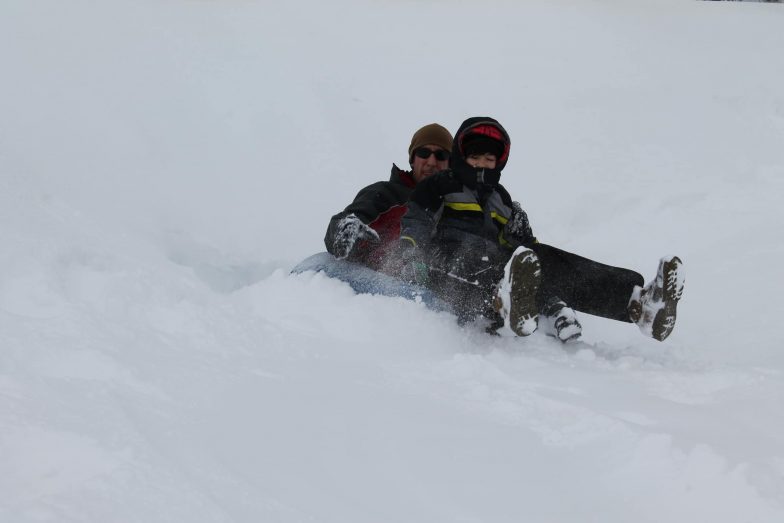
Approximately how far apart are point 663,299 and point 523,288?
0.61 m

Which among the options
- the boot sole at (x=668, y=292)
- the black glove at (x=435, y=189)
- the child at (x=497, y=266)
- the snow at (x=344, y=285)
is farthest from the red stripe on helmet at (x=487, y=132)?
the boot sole at (x=668, y=292)

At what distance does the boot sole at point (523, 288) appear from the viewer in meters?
3.00

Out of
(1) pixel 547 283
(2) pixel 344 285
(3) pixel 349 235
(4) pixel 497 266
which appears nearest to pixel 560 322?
(1) pixel 547 283

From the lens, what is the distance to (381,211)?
4.27 metres

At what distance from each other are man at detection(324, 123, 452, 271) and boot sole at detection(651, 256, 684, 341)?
1.27 m

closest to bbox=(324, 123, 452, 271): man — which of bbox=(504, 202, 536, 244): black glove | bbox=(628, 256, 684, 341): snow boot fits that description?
bbox=(504, 202, 536, 244): black glove

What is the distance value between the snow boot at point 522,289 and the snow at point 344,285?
0.15 meters

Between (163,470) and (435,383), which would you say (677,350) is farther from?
(163,470)

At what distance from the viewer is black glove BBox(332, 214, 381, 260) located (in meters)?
3.80

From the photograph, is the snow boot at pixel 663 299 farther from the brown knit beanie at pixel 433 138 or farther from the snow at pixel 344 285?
the brown knit beanie at pixel 433 138

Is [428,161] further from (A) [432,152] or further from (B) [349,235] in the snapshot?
(B) [349,235]

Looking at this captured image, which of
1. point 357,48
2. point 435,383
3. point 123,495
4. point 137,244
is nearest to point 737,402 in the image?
point 435,383

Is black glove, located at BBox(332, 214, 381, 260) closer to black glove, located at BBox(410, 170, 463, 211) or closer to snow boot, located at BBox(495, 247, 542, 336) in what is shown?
black glove, located at BBox(410, 170, 463, 211)

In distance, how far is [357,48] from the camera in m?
8.50
